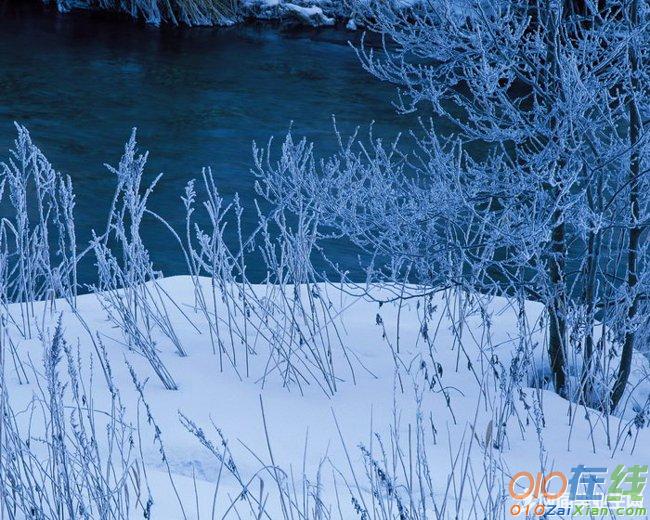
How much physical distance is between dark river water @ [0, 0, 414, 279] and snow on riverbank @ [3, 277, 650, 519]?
3872mm

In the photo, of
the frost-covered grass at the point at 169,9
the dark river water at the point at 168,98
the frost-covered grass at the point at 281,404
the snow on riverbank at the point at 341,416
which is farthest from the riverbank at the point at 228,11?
the snow on riverbank at the point at 341,416

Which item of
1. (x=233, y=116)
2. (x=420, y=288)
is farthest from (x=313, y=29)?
(x=420, y=288)

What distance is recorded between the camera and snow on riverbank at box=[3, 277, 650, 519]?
3.35m

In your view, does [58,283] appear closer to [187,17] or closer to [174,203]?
[174,203]

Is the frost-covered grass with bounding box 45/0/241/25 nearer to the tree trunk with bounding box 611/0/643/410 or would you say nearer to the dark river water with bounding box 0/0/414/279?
Result: the dark river water with bounding box 0/0/414/279

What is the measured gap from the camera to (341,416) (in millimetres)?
3957

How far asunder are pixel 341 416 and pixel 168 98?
10.4 m

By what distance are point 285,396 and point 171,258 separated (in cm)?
458

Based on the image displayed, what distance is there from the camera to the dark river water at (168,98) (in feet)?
35.0

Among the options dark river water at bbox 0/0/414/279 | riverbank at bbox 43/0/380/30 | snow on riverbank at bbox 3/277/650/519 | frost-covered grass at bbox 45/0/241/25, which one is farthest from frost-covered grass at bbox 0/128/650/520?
frost-covered grass at bbox 45/0/241/25

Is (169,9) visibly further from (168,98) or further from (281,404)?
(281,404)

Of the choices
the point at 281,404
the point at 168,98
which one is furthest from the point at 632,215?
the point at 168,98

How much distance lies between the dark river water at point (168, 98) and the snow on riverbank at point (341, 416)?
387 centimetres

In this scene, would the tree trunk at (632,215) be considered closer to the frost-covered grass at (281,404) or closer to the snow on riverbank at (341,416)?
the frost-covered grass at (281,404)
